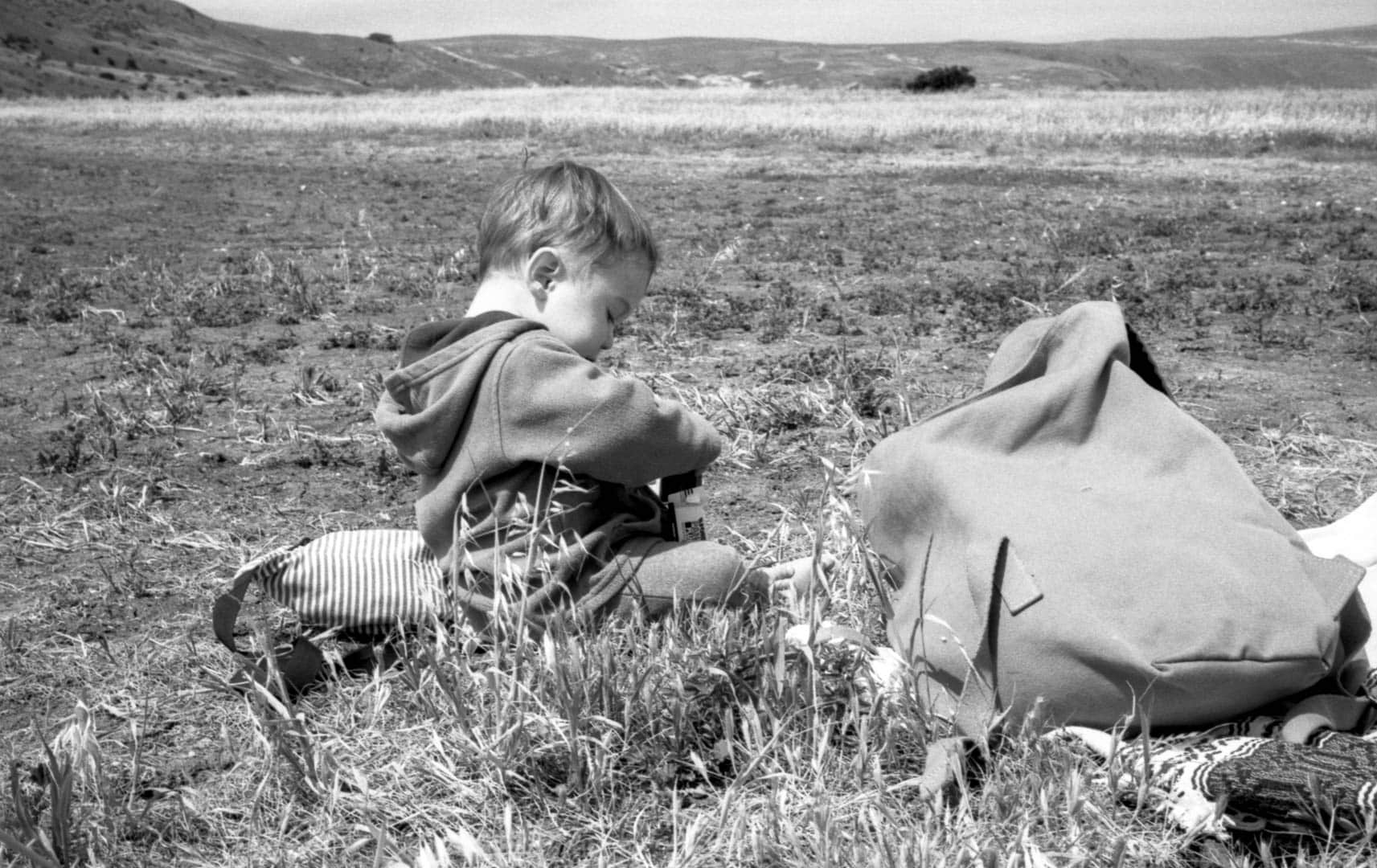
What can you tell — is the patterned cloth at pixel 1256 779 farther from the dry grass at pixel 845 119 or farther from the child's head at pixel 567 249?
the dry grass at pixel 845 119

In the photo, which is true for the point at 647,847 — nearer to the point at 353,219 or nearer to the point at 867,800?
the point at 867,800

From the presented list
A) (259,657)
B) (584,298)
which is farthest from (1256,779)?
(259,657)

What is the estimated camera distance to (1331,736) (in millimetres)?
2062

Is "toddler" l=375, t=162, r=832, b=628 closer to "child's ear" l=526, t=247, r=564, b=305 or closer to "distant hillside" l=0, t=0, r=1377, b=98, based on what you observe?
"child's ear" l=526, t=247, r=564, b=305

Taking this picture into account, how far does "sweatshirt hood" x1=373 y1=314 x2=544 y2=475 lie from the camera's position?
2574 mm

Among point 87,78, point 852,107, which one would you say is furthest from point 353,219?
point 87,78

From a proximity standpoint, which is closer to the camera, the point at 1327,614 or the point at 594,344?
the point at 1327,614

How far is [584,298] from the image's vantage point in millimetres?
2781

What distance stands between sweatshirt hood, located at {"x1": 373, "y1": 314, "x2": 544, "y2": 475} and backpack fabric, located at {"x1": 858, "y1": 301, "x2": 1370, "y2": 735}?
2.96 feet

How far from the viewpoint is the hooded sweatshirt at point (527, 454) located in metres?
2.54

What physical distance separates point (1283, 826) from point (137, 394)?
489cm

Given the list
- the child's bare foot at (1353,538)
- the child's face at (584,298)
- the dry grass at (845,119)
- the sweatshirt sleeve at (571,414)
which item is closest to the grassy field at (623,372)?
the sweatshirt sleeve at (571,414)

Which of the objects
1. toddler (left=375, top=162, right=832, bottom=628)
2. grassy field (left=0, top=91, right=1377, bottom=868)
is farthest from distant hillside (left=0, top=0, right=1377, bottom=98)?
toddler (left=375, top=162, right=832, bottom=628)

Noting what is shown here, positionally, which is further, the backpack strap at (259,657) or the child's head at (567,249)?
the child's head at (567,249)
